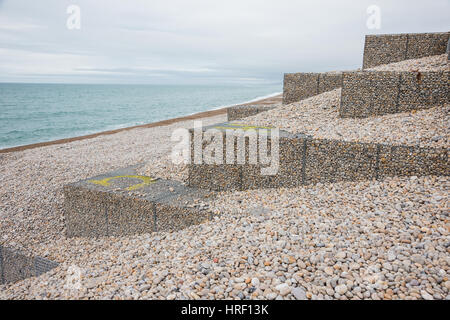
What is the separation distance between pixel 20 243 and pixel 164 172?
364 centimetres

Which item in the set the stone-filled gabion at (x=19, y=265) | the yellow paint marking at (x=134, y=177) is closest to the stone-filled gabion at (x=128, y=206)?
the yellow paint marking at (x=134, y=177)

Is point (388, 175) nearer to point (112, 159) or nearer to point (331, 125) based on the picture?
point (331, 125)

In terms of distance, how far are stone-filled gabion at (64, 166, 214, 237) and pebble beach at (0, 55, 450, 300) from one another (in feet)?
0.82

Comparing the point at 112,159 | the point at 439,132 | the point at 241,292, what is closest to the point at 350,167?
the point at 439,132

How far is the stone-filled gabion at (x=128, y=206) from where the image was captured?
597cm

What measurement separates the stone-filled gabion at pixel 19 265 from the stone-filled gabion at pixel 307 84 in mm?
8309

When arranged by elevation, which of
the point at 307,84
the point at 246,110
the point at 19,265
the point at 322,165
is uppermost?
the point at 307,84
